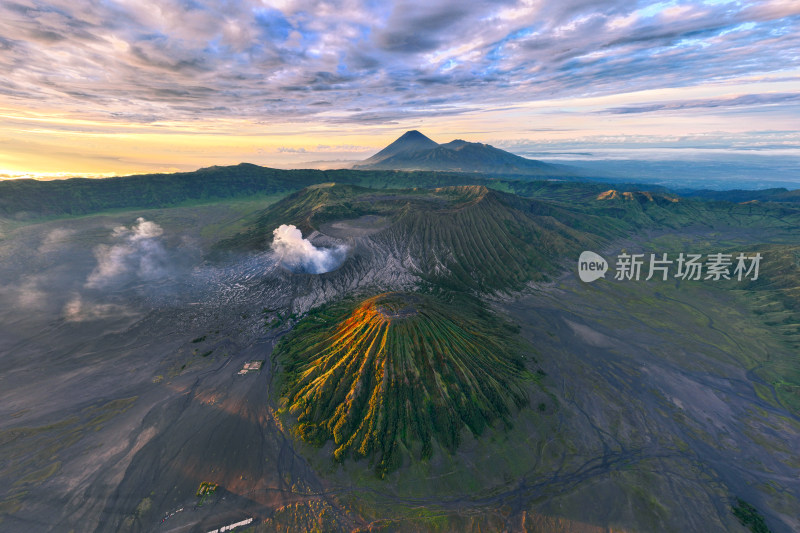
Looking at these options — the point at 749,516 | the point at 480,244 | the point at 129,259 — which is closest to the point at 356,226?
the point at 480,244

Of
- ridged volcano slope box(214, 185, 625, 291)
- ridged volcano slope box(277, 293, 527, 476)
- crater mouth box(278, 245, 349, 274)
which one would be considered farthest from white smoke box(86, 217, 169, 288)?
ridged volcano slope box(277, 293, 527, 476)

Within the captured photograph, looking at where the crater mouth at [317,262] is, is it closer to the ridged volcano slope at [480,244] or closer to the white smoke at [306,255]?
the white smoke at [306,255]

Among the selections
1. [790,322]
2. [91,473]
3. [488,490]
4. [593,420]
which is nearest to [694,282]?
[790,322]

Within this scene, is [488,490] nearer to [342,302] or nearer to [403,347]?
[403,347]

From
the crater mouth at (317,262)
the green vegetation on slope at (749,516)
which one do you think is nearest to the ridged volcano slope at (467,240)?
the crater mouth at (317,262)

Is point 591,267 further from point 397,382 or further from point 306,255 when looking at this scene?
point 306,255

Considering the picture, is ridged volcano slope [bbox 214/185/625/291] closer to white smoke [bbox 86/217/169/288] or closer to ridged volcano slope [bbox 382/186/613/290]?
ridged volcano slope [bbox 382/186/613/290]
